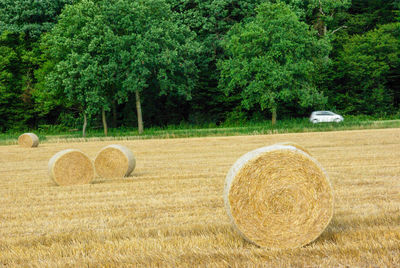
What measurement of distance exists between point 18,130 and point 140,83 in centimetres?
1642

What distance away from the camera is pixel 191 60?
38.0 metres

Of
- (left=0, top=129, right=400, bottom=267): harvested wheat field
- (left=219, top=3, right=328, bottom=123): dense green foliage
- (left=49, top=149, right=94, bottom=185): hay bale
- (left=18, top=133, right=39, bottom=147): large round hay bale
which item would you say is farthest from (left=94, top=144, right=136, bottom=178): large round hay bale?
(left=219, top=3, right=328, bottom=123): dense green foliage

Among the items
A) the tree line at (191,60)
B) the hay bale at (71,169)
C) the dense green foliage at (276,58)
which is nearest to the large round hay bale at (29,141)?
the tree line at (191,60)

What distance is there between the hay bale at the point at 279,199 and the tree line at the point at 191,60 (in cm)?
2853

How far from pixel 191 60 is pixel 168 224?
32.3m

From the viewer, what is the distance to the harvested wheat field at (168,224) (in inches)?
199

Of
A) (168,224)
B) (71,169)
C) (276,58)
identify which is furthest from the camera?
(276,58)

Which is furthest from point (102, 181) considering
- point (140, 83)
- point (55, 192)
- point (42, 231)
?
point (140, 83)

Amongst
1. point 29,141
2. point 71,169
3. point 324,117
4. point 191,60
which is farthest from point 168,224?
point 191,60

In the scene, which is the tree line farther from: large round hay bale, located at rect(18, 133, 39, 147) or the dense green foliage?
large round hay bale, located at rect(18, 133, 39, 147)

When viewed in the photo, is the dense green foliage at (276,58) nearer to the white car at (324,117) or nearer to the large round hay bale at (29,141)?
the white car at (324,117)

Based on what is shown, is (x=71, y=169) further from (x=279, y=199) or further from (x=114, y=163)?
(x=279, y=199)

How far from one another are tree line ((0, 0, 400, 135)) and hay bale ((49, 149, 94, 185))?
21.8 m

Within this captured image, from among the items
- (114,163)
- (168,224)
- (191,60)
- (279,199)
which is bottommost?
(168,224)
